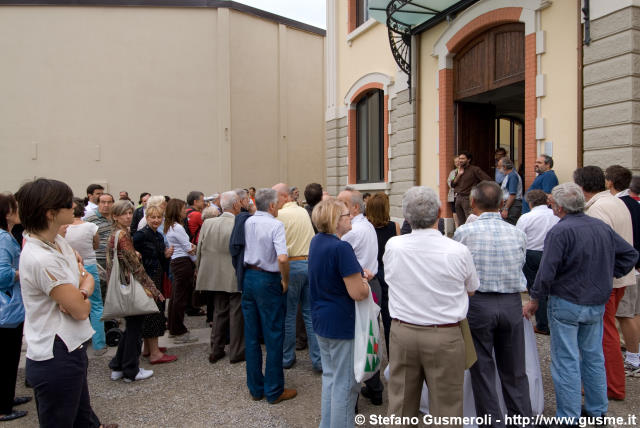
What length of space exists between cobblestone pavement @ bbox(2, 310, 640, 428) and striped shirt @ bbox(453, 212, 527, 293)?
149 centimetres

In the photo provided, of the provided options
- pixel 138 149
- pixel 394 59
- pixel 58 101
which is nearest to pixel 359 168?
pixel 394 59

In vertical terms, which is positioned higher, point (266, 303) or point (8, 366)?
point (266, 303)

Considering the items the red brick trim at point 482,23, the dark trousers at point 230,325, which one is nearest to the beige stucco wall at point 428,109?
the red brick trim at point 482,23

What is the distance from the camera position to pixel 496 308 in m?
3.22

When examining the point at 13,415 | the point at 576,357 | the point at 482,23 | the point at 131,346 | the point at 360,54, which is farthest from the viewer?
the point at 360,54

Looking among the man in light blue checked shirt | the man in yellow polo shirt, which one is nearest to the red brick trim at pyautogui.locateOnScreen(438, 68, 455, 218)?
the man in yellow polo shirt

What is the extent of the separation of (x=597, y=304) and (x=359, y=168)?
392 inches

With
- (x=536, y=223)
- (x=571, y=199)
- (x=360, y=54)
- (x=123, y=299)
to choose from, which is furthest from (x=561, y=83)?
(x=123, y=299)

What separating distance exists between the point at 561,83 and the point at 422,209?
573cm

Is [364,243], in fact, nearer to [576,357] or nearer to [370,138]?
[576,357]

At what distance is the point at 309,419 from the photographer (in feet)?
12.7

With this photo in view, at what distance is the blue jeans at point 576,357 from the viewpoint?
11.4 ft

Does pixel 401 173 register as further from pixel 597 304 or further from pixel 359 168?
pixel 597 304

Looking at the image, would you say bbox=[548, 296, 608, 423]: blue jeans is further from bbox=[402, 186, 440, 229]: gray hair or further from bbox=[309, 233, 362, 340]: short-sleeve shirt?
bbox=[309, 233, 362, 340]: short-sleeve shirt
